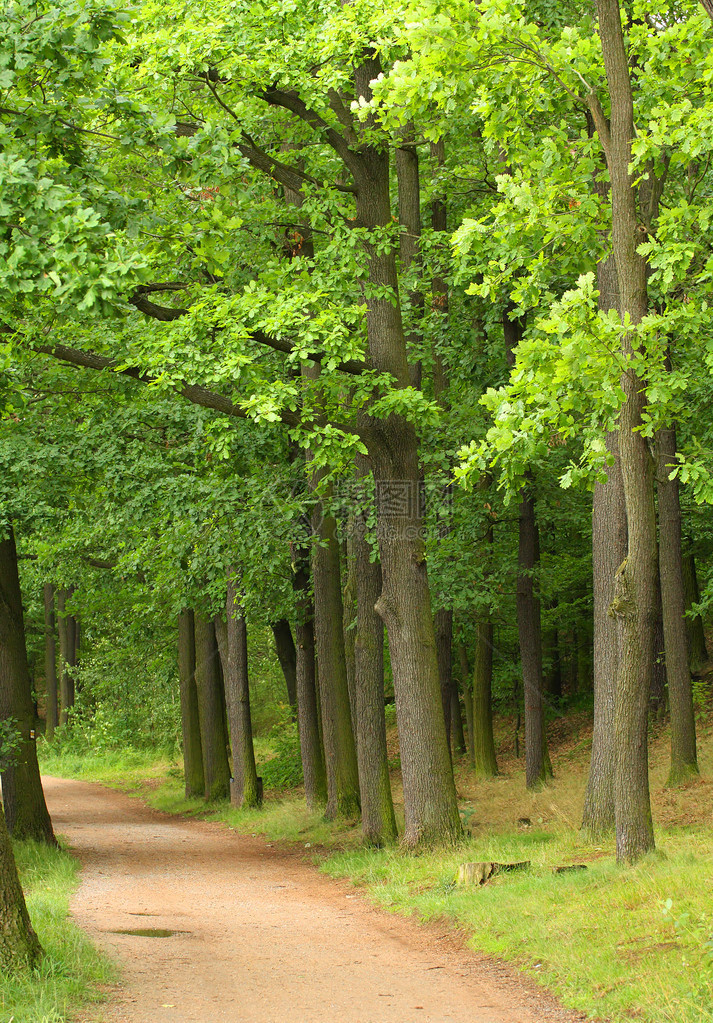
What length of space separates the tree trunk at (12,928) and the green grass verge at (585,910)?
12.0 feet

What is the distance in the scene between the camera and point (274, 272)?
38.8 feet

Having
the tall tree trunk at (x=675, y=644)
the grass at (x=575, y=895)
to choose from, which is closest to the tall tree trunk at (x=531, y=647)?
the grass at (x=575, y=895)

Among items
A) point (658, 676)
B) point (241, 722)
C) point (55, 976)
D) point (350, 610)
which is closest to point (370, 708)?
point (350, 610)

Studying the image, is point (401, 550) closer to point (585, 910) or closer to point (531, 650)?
point (585, 910)

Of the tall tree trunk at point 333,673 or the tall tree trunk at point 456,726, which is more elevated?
the tall tree trunk at point 333,673

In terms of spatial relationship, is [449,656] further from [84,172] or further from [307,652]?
[84,172]

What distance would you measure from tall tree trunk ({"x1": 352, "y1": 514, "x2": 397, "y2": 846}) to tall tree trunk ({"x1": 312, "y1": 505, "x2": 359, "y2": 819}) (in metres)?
1.76

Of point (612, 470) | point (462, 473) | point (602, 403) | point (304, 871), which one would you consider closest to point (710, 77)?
point (602, 403)

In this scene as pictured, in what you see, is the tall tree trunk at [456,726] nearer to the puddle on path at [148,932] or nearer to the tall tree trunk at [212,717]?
the tall tree trunk at [212,717]

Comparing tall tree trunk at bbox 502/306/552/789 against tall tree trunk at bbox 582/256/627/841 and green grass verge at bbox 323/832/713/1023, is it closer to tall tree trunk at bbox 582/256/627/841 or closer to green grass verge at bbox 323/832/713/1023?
tall tree trunk at bbox 582/256/627/841

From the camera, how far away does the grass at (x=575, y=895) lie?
21.0 ft

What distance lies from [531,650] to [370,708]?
15.7ft

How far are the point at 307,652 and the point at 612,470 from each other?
384 inches

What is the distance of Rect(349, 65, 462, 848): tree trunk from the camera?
12.7 meters
